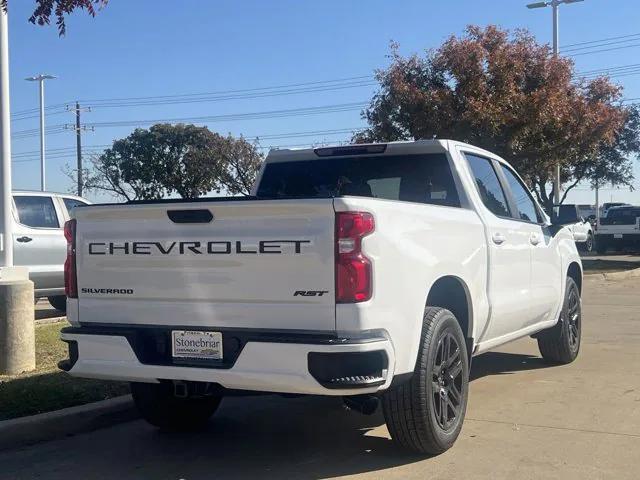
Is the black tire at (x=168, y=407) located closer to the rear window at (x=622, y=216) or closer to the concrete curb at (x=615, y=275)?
the concrete curb at (x=615, y=275)

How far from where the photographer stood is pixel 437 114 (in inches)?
Result: 666

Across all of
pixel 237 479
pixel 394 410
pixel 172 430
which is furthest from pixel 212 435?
pixel 394 410

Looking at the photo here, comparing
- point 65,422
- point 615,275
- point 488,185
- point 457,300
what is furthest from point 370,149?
point 615,275

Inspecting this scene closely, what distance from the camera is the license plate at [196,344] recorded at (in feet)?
15.3

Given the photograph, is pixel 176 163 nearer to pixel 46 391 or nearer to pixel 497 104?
pixel 497 104

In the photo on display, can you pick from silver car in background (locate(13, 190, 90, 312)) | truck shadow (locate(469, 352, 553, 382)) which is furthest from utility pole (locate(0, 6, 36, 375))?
truck shadow (locate(469, 352, 553, 382))

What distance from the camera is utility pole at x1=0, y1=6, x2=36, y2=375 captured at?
7199mm

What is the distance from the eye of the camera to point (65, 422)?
6035mm

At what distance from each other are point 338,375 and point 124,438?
235 centimetres

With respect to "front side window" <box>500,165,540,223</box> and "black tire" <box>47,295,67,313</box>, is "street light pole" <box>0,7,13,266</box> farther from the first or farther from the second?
"black tire" <box>47,295,67,313</box>

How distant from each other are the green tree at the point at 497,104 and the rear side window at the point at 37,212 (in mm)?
8267

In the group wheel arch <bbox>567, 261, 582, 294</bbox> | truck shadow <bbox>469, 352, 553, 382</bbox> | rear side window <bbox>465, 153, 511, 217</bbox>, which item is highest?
rear side window <bbox>465, 153, 511, 217</bbox>

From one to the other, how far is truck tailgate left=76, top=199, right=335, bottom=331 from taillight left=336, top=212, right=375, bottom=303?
44mm

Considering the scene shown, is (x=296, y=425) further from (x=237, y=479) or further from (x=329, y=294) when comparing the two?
(x=329, y=294)
